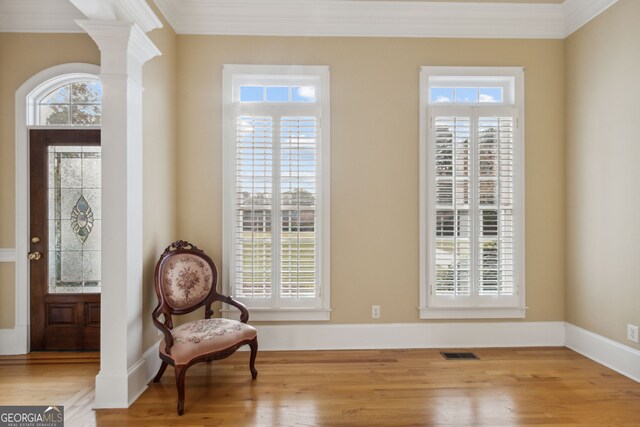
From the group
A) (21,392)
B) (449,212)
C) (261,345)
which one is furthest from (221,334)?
(449,212)

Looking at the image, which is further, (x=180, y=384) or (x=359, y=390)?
(x=359, y=390)

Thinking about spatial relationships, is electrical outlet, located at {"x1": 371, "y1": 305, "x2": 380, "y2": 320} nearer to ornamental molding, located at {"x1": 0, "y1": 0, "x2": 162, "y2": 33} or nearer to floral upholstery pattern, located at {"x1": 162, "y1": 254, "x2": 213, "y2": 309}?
floral upholstery pattern, located at {"x1": 162, "y1": 254, "x2": 213, "y2": 309}

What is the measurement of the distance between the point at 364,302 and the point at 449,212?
1260 millimetres

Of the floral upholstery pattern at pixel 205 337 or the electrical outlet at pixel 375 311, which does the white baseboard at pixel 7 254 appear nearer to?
the floral upholstery pattern at pixel 205 337

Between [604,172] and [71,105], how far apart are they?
17.2 ft

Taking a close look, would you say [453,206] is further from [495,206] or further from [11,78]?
[11,78]

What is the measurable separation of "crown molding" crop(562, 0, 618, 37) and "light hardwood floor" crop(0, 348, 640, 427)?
3.24m

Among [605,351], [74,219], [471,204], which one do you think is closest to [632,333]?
[605,351]

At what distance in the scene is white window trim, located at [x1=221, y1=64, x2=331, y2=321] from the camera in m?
3.66

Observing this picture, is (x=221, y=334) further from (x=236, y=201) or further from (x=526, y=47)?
(x=526, y=47)

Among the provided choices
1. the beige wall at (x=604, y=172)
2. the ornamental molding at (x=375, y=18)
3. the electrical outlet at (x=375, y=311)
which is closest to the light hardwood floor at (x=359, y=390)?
the electrical outlet at (x=375, y=311)

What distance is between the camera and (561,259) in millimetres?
3805

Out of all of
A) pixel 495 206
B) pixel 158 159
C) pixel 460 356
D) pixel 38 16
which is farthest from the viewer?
pixel 495 206

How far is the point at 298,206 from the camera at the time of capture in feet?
12.1
